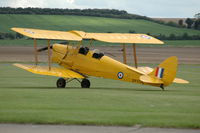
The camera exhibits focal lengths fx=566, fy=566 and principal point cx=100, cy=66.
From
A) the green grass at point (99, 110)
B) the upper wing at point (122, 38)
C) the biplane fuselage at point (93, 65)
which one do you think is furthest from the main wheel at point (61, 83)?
the green grass at point (99, 110)

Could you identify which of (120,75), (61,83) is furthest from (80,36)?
(120,75)

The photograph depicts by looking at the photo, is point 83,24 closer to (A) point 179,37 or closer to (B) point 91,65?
(A) point 179,37

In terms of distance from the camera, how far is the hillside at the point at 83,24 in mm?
85625

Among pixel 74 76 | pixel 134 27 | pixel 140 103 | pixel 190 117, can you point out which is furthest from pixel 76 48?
pixel 134 27

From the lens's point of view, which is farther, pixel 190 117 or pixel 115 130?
pixel 190 117

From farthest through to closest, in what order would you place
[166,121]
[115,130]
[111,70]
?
[111,70], [166,121], [115,130]

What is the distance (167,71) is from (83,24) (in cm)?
7447

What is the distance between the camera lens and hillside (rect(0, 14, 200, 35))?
85.6 metres

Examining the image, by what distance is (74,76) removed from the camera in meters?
20.5

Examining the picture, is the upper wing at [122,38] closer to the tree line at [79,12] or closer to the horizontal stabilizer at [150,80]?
the horizontal stabilizer at [150,80]

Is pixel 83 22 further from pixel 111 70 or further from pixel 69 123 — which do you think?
pixel 69 123

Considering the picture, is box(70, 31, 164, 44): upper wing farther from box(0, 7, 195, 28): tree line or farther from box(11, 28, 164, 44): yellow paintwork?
box(0, 7, 195, 28): tree line

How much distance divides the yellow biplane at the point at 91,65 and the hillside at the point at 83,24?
59887 millimetres

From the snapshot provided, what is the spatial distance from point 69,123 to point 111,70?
31.1 ft
